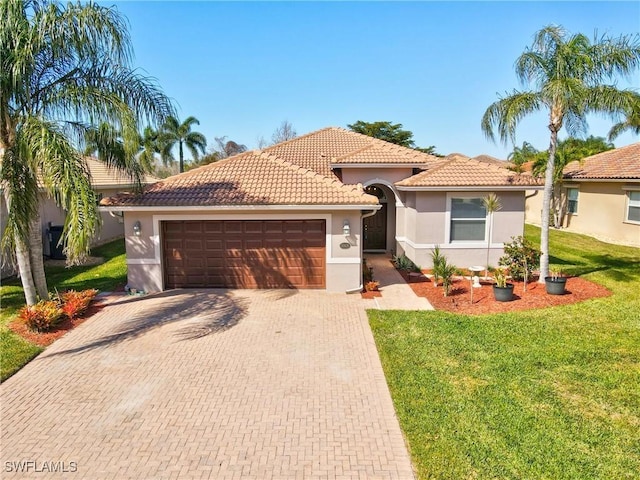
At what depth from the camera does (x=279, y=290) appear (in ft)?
45.9

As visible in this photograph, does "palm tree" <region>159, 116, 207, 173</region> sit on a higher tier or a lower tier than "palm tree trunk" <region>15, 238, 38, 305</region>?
higher

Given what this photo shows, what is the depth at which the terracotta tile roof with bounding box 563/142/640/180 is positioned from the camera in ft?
70.7

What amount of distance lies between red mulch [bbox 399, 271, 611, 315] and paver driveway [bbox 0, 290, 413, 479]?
2942mm

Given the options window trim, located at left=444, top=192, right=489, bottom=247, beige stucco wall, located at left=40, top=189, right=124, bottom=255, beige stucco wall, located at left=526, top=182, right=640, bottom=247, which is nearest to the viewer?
window trim, located at left=444, top=192, right=489, bottom=247

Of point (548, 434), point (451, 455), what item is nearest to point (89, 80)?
point (451, 455)

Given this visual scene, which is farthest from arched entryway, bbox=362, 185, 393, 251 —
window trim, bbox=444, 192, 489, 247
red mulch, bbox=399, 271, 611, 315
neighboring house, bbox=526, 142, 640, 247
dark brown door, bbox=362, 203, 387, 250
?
neighboring house, bbox=526, 142, 640, 247

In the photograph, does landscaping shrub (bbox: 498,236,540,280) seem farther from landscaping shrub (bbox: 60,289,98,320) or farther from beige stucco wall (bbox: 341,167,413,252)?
landscaping shrub (bbox: 60,289,98,320)

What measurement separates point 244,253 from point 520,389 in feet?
29.5

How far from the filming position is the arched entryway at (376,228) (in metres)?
20.1

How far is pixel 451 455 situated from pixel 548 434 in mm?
1558

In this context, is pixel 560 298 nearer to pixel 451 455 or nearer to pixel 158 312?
pixel 451 455

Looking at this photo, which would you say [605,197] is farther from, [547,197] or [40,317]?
[40,317]

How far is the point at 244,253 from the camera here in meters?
13.9

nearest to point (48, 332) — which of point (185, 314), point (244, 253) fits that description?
point (185, 314)
